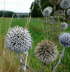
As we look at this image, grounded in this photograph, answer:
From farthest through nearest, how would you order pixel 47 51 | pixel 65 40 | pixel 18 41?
pixel 65 40 → pixel 47 51 → pixel 18 41

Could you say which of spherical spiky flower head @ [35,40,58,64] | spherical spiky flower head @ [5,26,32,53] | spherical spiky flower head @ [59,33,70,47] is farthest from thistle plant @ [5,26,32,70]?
spherical spiky flower head @ [59,33,70,47]

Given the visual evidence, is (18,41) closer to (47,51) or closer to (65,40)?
(47,51)

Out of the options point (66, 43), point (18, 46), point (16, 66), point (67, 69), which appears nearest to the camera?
point (18, 46)

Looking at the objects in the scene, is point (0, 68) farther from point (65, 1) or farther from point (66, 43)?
point (65, 1)

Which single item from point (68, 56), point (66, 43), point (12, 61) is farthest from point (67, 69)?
point (12, 61)

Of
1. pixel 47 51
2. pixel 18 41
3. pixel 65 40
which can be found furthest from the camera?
pixel 65 40

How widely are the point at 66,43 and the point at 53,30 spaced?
1.72 m

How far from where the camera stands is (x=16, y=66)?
1.69 metres

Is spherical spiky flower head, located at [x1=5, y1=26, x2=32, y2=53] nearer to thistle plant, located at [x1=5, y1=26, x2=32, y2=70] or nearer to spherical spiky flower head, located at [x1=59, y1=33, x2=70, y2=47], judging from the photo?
thistle plant, located at [x1=5, y1=26, x2=32, y2=70]

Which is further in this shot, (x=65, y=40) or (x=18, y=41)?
(x=65, y=40)

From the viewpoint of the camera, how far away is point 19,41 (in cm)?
141

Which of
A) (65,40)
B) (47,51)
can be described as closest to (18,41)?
(47,51)

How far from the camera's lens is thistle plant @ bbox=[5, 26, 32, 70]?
1.35m

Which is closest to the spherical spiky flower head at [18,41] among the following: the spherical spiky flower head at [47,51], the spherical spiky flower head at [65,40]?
the spherical spiky flower head at [47,51]
